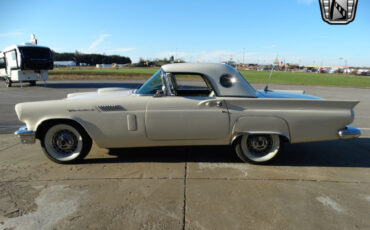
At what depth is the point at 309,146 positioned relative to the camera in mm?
4637

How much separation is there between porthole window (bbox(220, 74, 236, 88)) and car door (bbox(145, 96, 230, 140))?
0.28 m

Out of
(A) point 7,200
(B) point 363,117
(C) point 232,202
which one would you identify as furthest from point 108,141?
(B) point 363,117

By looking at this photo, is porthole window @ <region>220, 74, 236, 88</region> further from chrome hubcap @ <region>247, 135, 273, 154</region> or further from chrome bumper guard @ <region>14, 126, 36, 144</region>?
chrome bumper guard @ <region>14, 126, 36, 144</region>

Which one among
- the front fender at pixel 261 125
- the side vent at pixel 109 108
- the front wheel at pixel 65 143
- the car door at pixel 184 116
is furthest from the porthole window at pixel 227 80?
the front wheel at pixel 65 143

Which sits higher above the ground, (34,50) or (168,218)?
(34,50)

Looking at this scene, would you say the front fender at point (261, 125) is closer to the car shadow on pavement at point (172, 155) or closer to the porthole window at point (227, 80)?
the porthole window at point (227, 80)

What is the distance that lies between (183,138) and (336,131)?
2.26 m

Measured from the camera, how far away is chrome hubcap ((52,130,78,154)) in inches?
143

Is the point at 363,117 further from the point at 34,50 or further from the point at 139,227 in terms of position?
the point at 34,50

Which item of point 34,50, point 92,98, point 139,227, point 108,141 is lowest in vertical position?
point 139,227

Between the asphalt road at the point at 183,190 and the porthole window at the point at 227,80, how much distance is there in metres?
1.22

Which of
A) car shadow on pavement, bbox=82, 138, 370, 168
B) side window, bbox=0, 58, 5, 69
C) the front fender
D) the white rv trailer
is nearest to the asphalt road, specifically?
car shadow on pavement, bbox=82, 138, 370, 168

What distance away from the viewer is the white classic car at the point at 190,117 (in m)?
3.43

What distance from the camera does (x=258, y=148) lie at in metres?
3.69
